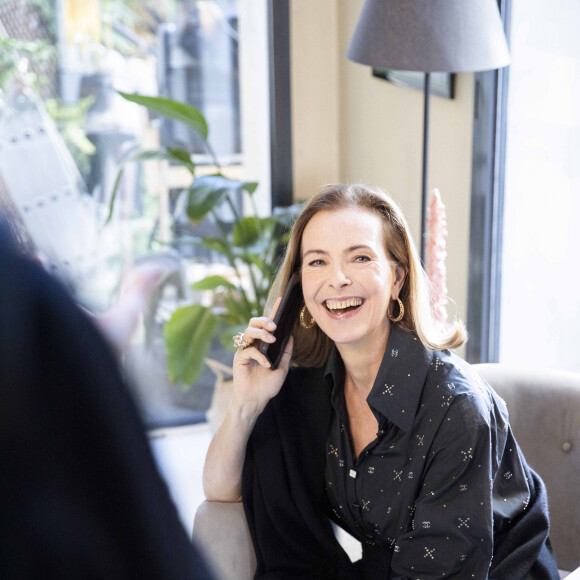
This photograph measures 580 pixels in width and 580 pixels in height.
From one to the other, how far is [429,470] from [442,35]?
99cm

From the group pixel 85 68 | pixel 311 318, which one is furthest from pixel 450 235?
pixel 85 68

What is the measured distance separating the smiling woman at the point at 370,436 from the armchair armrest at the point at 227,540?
22 millimetres

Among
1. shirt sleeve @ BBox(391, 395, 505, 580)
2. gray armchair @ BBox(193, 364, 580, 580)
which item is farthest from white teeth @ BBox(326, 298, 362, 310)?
gray armchair @ BBox(193, 364, 580, 580)

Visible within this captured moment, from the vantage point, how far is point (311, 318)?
1.58 meters

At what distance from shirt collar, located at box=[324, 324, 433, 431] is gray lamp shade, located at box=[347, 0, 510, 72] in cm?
69

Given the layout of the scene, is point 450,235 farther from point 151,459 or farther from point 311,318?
point 151,459

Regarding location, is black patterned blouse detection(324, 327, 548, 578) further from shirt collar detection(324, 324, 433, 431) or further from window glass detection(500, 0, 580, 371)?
window glass detection(500, 0, 580, 371)

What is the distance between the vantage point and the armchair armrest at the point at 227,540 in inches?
55.8

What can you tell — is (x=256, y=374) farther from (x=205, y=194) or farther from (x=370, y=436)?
(x=205, y=194)

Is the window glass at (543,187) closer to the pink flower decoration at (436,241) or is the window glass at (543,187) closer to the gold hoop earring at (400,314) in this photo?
the pink flower decoration at (436,241)

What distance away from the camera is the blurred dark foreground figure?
1.21 feet

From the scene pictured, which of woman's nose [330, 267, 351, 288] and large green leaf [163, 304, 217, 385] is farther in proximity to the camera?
large green leaf [163, 304, 217, 385]

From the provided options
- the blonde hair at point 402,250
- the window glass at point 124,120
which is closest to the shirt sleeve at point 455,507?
the blonde hair at point 402,250

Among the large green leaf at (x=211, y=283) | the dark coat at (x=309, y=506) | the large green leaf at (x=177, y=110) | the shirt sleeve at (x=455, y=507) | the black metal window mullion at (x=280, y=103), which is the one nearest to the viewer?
the shirt sleeve at (x=455, y=507)
